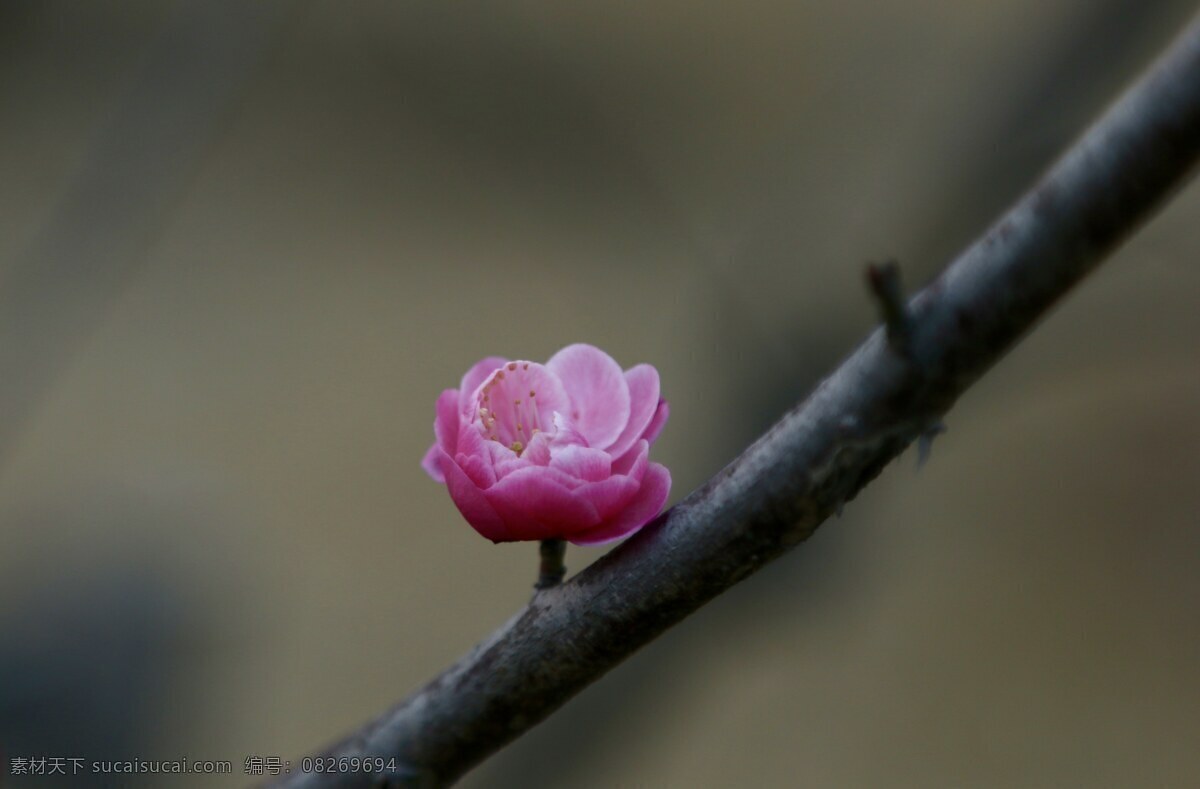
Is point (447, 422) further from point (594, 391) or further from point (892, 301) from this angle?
point (892, 301)

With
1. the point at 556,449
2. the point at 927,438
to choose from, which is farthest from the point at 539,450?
the point at 927,438

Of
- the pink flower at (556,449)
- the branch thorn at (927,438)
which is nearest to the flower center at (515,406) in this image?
the pink flower at (556,449)

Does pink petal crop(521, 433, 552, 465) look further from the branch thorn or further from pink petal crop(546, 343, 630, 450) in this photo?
the branch thorn

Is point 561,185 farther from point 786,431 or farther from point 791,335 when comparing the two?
point 786,431

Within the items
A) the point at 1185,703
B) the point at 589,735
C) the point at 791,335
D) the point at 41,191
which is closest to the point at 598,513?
the point at 589,735

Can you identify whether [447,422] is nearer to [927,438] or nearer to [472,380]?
[472,380]

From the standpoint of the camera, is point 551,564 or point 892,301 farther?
point 551,564

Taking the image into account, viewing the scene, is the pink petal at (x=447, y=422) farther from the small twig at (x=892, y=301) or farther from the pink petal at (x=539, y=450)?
the small twig at (x=892, y=301)
